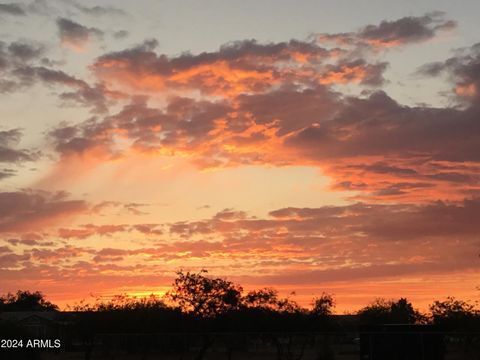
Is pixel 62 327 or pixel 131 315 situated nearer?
pixel 131 315

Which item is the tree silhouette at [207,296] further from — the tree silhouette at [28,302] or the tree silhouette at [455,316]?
the tree silhouette at [28,302]

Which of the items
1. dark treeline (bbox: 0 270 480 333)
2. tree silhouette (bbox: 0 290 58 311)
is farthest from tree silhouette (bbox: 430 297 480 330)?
tree silhouette (bbox: 0 290 58 311)

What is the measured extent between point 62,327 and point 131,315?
13098 mm

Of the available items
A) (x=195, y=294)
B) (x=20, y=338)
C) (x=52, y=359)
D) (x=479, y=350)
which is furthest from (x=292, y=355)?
(x=195, y=294)

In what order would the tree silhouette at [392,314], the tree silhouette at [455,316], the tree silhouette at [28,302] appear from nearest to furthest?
1. the tree silhouette at [455,316]
2. the tree silhouette at [392,314]
3. the tree silhouette at [28,302]

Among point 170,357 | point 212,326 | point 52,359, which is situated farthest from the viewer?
point 212,326

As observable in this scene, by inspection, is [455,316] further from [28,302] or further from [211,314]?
[28,302]

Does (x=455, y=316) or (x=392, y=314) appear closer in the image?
(x=455, y=316)

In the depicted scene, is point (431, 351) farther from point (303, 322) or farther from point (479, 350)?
point (303, 322)

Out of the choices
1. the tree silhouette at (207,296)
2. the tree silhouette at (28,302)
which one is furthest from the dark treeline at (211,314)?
the tree silhouette at (28,302)

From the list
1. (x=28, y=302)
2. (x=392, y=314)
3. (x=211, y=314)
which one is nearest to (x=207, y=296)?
(x=211, y=314)

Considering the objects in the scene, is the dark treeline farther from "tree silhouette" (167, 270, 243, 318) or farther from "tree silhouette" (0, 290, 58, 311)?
"tree silhouette" (0, 290, 58, 311)

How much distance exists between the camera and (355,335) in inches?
1535

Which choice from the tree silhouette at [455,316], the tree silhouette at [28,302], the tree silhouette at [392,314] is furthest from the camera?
the tree silhouette at [28,302]
